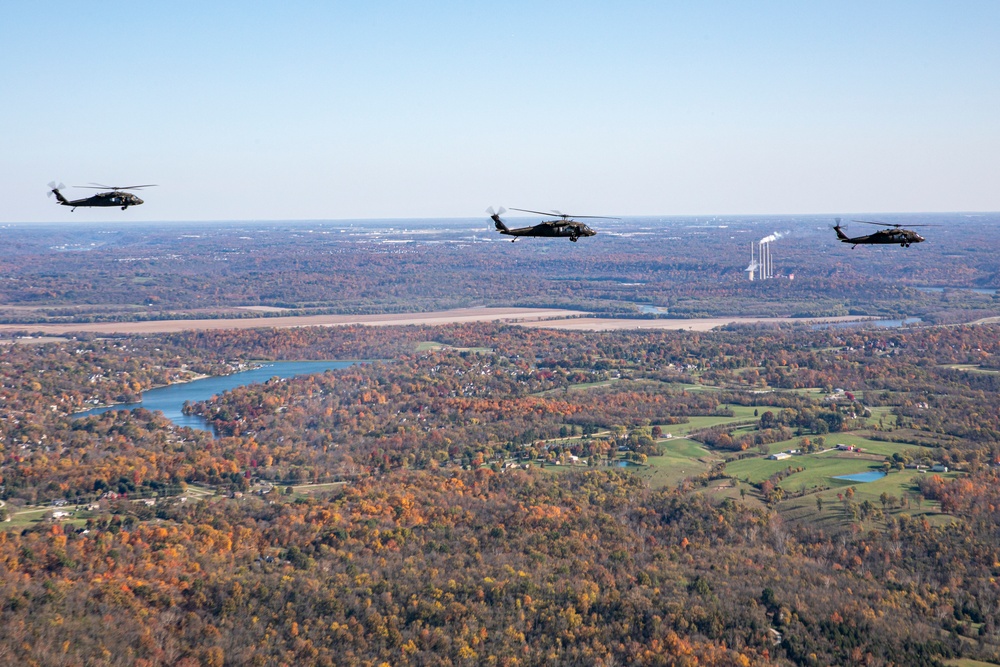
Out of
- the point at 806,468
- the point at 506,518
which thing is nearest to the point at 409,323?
the point at 806,468

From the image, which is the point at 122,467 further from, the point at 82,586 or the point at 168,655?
the point at 168,655

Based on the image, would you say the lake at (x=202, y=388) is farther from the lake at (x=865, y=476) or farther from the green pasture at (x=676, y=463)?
the lake at (x=865, y=476)

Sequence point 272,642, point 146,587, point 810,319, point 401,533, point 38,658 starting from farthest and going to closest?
point 810,319, point 401,533, point 146,587, point 272,642, point 38,658

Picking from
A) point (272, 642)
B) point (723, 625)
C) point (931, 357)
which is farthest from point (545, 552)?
point (931, 357)

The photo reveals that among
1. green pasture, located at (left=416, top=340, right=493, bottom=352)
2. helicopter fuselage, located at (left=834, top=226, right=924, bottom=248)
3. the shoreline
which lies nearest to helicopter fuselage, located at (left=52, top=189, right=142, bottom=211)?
helicopter fuselage, located at (left=834, top=226, right=924, bottom=248)

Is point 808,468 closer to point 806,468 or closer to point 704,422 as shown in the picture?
point 806,468

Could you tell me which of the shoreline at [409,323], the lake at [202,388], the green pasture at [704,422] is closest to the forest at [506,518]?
the green pasture at [704,422]

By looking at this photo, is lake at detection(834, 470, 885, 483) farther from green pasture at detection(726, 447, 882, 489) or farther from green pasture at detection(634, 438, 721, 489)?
green pasture at detection(634, 438, 721, 489)
